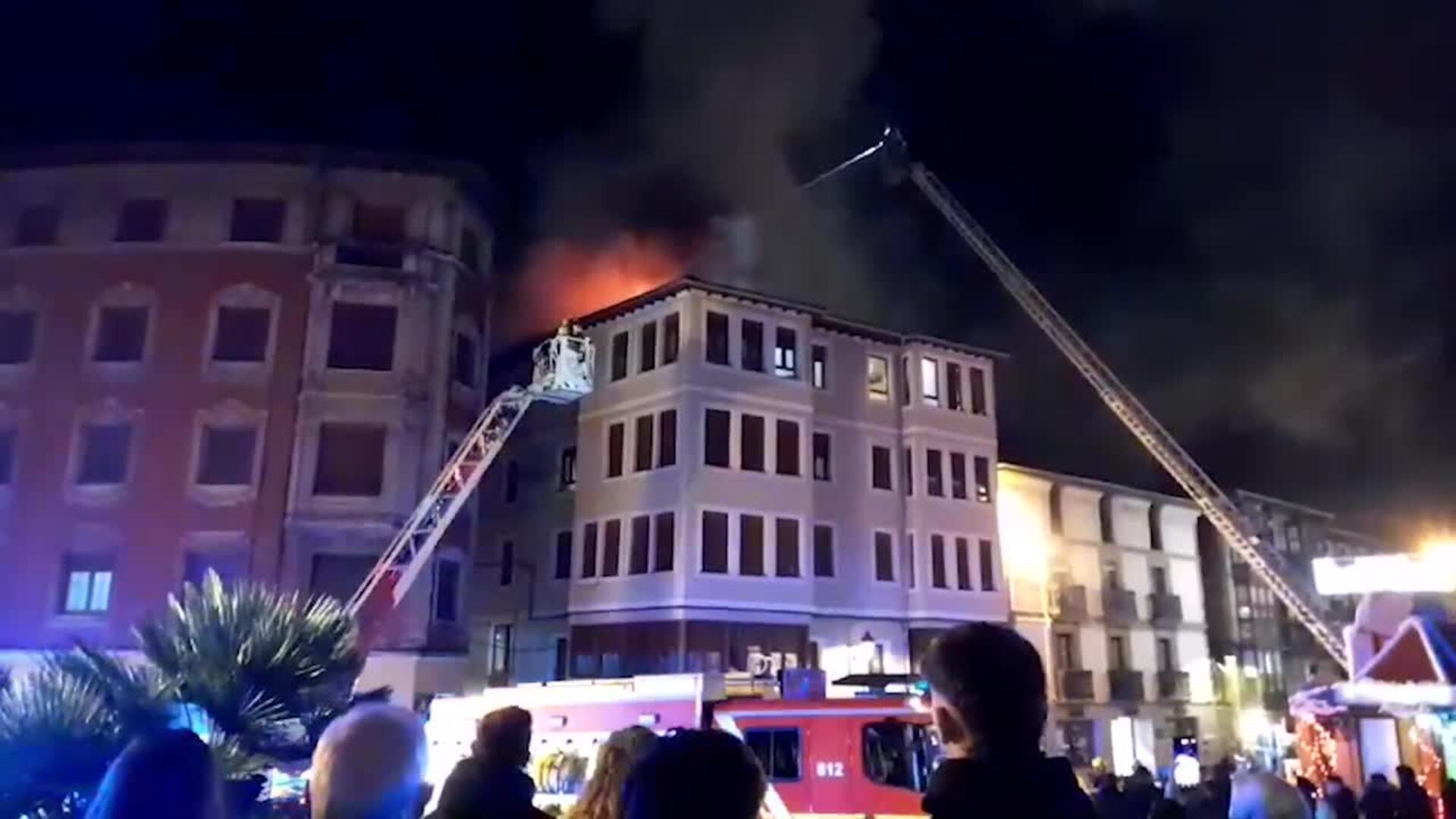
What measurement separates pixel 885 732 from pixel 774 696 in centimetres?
236

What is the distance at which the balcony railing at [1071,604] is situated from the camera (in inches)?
1713

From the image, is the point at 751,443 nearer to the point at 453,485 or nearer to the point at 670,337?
the point at 670,337

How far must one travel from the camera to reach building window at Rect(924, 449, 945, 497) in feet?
120

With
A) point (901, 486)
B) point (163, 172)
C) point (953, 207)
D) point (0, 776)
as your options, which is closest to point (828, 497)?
point (901, 486)

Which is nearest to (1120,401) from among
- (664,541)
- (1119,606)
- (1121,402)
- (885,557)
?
(1121,402)

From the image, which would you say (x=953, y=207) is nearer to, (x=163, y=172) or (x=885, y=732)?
(x=163, y=172)

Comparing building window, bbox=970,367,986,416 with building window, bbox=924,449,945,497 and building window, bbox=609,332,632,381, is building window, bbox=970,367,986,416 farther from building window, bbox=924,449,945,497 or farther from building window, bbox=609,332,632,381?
building window, bbox=609,332,632,381

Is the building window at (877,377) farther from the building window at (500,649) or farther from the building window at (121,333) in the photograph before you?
the building window at (121,333)

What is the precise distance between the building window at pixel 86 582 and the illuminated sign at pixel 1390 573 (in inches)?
1288

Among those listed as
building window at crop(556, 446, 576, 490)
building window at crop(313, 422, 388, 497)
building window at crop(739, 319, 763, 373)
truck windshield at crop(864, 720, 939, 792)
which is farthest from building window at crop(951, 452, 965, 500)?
truck windshield at crop(864, 720, 939, 792)

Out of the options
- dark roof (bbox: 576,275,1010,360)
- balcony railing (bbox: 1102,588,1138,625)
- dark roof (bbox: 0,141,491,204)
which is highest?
dark roof (bbox: 0,141,491,204)

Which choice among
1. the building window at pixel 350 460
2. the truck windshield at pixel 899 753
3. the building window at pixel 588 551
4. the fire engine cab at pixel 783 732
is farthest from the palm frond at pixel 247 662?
the building window at pixel 588 551

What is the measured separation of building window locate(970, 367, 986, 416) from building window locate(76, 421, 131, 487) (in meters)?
27.0

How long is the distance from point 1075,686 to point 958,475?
12.0 meters
